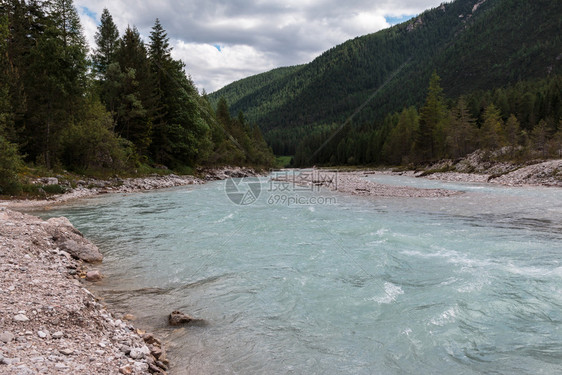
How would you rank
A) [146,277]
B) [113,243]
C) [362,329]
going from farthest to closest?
[113,243]
[146,277]
[362,329]

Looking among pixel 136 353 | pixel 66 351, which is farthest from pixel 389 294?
pixel 66 351

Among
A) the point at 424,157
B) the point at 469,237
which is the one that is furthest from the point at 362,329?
the point at 424,157

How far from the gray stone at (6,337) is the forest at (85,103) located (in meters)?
19.3

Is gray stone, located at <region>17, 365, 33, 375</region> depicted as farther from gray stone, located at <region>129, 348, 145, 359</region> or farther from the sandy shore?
gray stone, located at <region>129, 348, 145, 359</region>

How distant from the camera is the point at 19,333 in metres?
4.23

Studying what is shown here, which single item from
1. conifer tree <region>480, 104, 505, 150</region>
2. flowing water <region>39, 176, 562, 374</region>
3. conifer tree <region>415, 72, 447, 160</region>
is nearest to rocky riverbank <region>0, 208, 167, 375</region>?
flowing water <region>39, 176, 562, 374</region>

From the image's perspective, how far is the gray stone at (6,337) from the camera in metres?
3.94

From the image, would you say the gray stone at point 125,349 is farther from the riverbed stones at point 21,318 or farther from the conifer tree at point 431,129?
the conifer tree at point 431,129

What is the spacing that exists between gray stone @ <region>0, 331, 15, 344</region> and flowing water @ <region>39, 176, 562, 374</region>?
6.99 ft

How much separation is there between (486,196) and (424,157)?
53339 millimetres

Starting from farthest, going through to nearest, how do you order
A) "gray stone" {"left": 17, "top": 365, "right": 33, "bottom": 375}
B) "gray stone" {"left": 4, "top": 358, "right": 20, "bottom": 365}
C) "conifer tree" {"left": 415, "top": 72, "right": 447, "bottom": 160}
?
"conifer tree" {"left": 415, "top": 72, "right": 447, "bottom": 160} < "gray stone" {"left": 4, "top": 358, "right": 20, "bottom": 365} < "gray stone" {"left": 17, "top": 365, "right": 33, "bottom": 375}

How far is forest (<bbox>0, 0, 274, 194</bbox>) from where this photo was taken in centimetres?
2438

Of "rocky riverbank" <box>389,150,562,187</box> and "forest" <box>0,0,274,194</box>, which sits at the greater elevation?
"forest" <box>0,0,274,194</box>

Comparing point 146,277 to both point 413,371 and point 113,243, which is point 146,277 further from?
point 413,371
